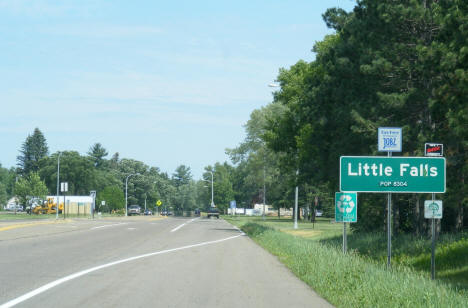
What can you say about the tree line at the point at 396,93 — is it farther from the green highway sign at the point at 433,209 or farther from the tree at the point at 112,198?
the tree at the point at 112,198

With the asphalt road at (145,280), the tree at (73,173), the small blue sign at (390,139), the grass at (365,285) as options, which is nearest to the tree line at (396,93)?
the small blue sign at (390,139)

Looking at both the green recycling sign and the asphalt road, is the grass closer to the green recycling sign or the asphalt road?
the asphalt road

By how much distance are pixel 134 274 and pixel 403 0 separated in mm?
16228

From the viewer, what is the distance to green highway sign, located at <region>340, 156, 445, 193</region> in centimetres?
1500

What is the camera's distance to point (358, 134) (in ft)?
87.8

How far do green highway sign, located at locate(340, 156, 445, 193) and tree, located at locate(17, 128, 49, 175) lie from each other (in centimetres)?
17557

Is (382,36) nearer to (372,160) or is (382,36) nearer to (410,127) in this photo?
(410,127)

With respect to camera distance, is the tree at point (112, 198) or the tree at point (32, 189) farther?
the tree at point (112, 198)

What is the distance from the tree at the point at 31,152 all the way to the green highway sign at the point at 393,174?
17557cm

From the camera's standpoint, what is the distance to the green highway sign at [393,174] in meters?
15.0

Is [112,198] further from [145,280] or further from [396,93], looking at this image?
[145,280]

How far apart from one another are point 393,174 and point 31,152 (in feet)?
584

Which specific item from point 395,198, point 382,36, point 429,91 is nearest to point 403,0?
point 382,36

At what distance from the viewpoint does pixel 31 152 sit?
18262 centimetres
